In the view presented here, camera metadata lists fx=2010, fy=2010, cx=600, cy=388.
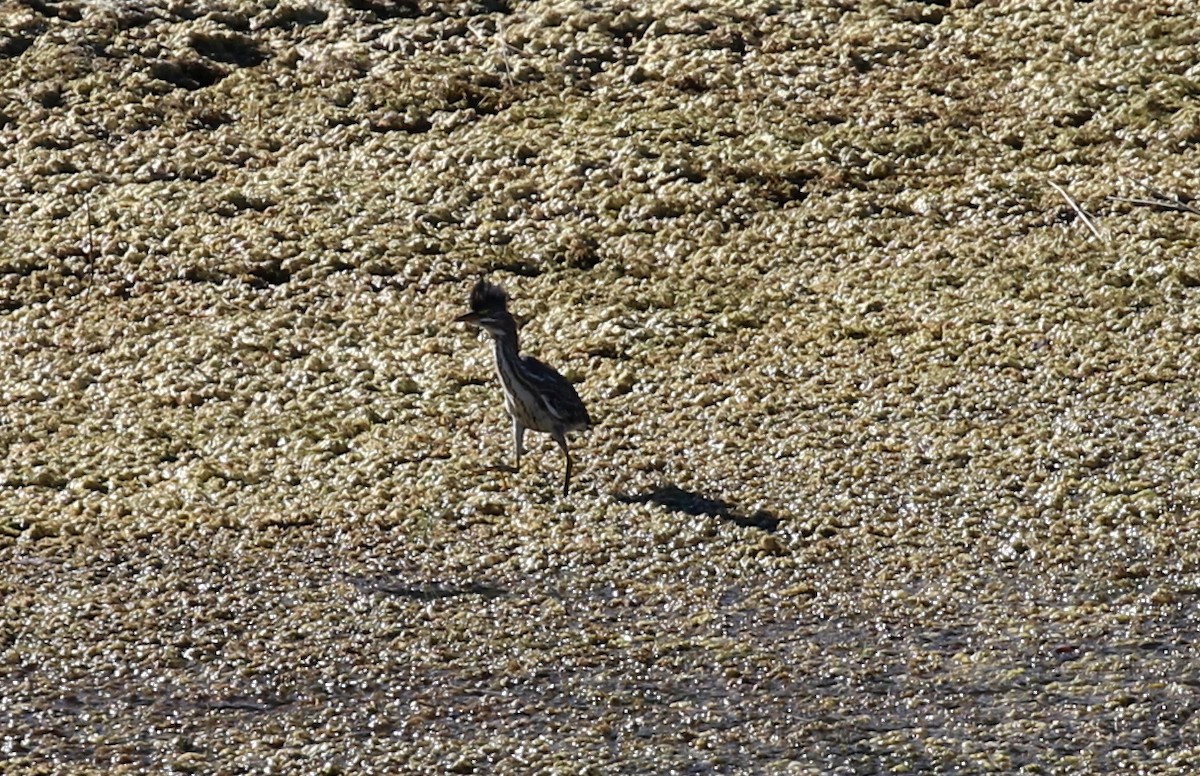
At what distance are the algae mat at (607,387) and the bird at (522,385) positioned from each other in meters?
0.20

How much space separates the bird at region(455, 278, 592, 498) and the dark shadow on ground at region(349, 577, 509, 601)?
0.71 m

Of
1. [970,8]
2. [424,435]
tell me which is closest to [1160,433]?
[424,435]

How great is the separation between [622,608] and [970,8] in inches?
185

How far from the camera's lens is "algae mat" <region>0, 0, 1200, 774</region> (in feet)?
20.1

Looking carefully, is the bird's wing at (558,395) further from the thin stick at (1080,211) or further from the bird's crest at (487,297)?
the thin stick at (1080,211)

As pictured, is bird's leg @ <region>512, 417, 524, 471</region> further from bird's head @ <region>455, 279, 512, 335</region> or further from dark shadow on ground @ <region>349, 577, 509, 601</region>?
dark shadow on ground @ <region>349, 577, 509, 601</region>

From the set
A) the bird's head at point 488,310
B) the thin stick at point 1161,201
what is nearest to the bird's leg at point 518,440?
the bird's head at point 488,310

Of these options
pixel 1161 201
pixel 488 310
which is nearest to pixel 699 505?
pixel 488 310

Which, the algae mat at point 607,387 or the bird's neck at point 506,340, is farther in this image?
the bird's neck at point 506,340

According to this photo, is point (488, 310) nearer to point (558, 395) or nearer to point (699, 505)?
point (558, 395)

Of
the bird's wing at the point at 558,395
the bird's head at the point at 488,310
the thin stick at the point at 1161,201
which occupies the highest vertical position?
the bird's head at the point at 488,310

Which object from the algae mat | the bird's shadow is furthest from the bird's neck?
the bird's shadow

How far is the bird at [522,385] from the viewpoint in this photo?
743 centimetres

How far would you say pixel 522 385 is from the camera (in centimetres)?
756
